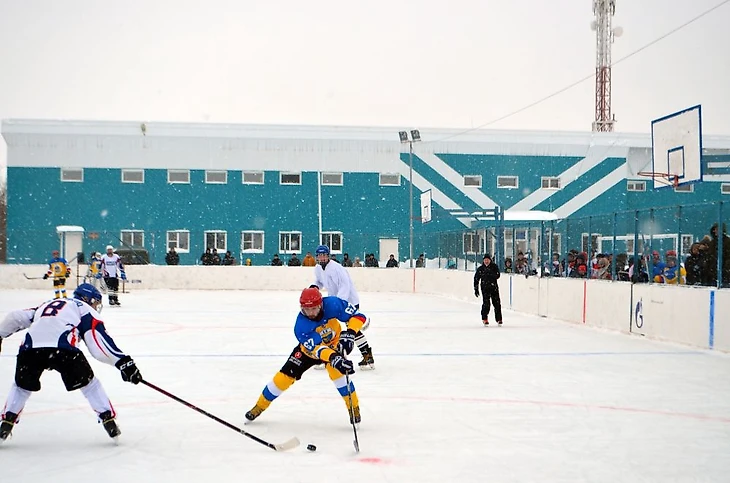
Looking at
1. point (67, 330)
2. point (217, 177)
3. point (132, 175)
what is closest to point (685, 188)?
point (217, 177)

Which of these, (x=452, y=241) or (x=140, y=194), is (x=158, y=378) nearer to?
(x=452, y=241)

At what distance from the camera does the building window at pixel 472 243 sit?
25.0 meters

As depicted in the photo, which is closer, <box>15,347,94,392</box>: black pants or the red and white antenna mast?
<box>15,347,94,392</box>: black pants

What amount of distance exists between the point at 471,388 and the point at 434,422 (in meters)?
1.95

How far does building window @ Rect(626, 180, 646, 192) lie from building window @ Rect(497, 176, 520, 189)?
5.64 meters

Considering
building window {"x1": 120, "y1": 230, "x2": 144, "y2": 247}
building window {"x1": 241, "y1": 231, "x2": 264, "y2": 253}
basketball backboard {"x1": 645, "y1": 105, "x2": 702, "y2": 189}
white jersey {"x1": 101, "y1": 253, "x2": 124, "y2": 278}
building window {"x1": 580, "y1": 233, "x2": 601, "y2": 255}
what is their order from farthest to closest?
building window {"x1": 241, "y1": 231, "x2": 264, "y2": 253} < building window {"x1": 120, "y1": 230, "x2": 144, "y2": 247} < white jersey {"x1": 101, "y1": 253, "x2": 124, "y2": 278} < building window {"x1": 580, "y1": 233, "x2": 601, "y2": 255} < basketball backboard {"x1": 645, "y1": 105, "x2": 702, "y2": 189}

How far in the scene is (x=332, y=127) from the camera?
40.2 meters

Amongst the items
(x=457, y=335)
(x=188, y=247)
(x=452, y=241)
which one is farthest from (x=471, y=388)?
(x=188, y=247)

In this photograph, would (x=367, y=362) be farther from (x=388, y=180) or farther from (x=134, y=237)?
(x=388, y=180)

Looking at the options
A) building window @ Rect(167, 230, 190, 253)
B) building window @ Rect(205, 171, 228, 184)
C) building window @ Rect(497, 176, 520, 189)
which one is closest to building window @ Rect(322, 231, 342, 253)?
building window @ Rect(205, 171, 228, 184)

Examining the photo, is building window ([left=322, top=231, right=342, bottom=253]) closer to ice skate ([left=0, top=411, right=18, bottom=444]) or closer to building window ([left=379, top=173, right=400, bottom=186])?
building window ([left=379, top=173, right=400, bottom=186])

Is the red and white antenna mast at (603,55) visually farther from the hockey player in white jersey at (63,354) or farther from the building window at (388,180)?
the hockey player in white jersey at (63,354)

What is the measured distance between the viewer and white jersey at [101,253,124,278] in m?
22.6

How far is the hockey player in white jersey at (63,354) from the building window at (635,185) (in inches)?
1529
